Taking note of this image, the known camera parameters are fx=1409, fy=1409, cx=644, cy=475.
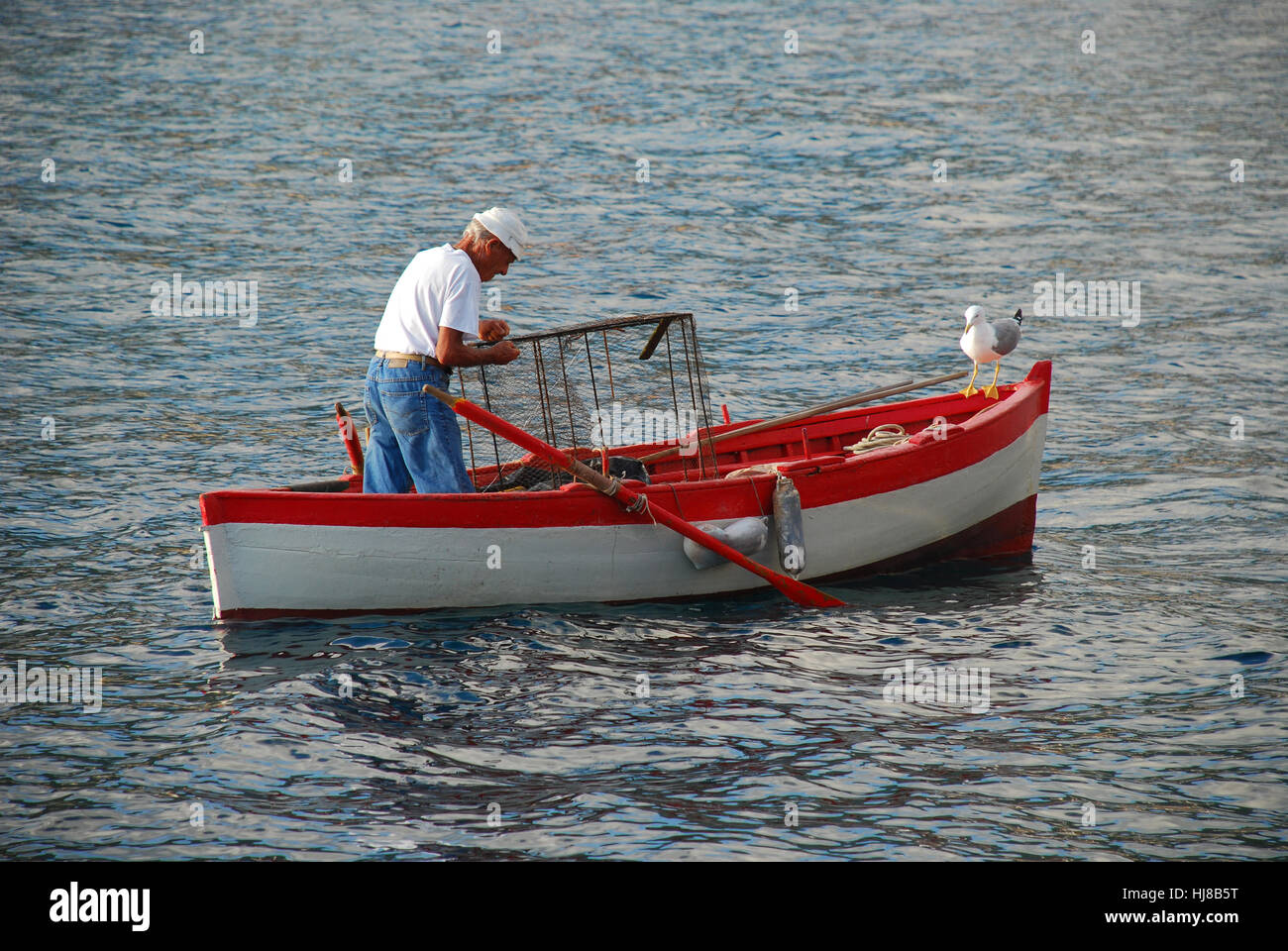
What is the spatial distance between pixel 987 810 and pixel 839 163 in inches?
695

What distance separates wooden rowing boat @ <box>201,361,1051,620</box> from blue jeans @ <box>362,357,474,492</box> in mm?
213

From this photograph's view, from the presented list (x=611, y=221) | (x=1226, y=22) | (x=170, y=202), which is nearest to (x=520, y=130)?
(x=611, y=221)

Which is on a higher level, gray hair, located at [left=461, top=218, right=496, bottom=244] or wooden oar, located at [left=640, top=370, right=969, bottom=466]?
gray hair, located at [left=461, top=218, right=496, bottom=244]

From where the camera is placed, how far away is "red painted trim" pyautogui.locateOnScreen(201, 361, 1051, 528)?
7.89m

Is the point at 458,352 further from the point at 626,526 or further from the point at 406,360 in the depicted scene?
the point at 626,526

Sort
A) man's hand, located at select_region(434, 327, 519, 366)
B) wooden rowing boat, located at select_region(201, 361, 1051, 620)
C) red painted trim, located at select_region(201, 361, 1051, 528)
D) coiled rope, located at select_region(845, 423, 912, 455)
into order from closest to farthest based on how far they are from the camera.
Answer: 1. man's hand, located at select_region(434, 327, 519, 366)
2. red painted trim, located at select_region(201, 361, 1051, 528)
3. wooden rowing boat, located at select_region(201, 361, 1051, 620)
4. coiled rope, located at select_region(845, 423, 912, 455)

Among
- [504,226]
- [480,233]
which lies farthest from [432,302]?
[504,226]

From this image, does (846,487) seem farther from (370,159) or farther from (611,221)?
(370,159)

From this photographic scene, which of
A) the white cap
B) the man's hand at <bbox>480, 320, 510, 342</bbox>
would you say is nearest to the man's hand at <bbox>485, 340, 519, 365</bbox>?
the man's hand at <bbox>480, 320, 510, 342</bbox>

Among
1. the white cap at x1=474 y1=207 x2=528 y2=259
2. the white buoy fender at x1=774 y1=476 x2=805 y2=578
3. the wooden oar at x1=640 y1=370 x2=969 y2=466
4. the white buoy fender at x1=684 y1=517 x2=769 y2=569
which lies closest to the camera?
the white cap at x1=474 y1=207 x2=528 y2=259

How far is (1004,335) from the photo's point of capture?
1020cm

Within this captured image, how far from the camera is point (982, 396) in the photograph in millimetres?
10531

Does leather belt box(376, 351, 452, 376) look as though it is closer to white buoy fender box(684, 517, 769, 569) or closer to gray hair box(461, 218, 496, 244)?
gray hair box(461, 218, 496, 244)

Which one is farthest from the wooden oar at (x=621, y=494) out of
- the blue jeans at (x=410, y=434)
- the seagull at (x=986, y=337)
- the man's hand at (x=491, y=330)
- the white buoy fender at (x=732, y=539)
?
the seagull at (x=986, y=337)
